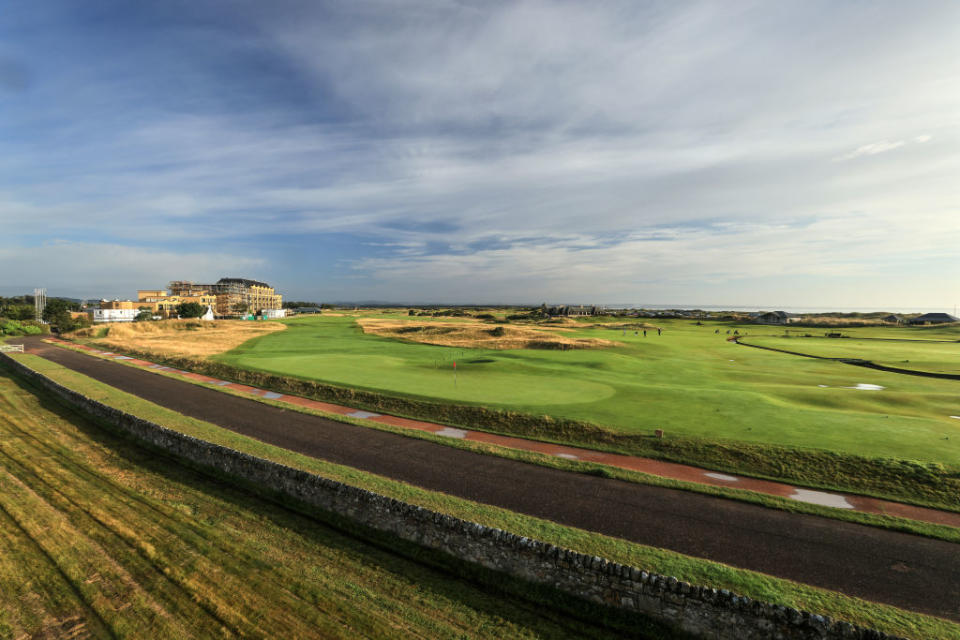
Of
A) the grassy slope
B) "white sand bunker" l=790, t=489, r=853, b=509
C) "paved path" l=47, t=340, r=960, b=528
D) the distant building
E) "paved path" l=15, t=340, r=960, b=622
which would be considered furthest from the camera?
the distant building

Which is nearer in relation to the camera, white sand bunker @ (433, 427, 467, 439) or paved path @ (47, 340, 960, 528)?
paved path @ (47, 340, 960, 528)

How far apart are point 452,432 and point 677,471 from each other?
10.9 m

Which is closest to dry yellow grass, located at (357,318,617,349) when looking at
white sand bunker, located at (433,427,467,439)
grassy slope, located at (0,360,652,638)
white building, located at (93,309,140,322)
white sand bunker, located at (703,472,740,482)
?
white sand bunker, located at (433,427,467,439)

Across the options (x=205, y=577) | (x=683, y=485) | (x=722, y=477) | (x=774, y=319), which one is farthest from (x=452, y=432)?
(x=774, y=319)

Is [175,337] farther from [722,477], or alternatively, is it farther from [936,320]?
[936,320]

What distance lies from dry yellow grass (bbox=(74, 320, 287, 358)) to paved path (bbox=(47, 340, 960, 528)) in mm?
35757

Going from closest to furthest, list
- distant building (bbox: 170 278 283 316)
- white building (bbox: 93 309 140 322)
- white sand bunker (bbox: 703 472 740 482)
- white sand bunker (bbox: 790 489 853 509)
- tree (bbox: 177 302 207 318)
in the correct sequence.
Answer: white sand bunker (bbox: 790 489 853 509)
white sand bunker (bbox: 703 472 740 482)
tree (bbox: 177 302 207 318)
white building (bbox: 93 309 140 322)
distant building (bbox: 170 278 283 316)

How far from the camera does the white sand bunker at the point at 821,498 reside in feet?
42.8

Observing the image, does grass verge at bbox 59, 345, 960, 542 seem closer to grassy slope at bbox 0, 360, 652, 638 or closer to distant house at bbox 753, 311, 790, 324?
grassy slope at bbox 0, 360, 652, 638

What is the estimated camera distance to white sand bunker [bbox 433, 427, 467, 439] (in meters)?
20.1

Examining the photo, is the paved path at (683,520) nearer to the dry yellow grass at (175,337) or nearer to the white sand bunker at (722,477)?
the white sand bunker at (722,477)

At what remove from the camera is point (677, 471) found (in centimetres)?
1582

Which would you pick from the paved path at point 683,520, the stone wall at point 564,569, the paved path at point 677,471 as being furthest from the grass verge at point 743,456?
the stone wall at point 564,569

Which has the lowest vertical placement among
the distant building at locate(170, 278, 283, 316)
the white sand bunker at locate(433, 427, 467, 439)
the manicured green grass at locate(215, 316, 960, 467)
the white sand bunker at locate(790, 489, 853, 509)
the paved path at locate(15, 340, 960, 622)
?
the white sand bunker at locate(433, 427, 467, 439)
